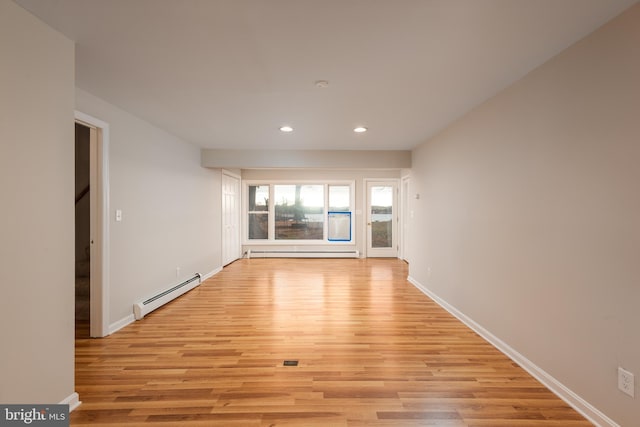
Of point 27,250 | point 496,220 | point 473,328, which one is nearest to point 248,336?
point 27,250

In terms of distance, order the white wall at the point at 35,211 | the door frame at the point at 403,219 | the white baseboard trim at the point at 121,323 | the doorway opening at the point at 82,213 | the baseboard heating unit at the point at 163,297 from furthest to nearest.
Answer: the door frame at the point at 403,219 < the doorway opening at the point at 82,213 < the baseboard heating unit at the point at 163,297 < the white baseboard trim at the point at 121,323 < the white wall at the point at 35,211

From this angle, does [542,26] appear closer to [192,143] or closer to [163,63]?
[163,63]

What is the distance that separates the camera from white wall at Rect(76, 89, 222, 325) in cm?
322

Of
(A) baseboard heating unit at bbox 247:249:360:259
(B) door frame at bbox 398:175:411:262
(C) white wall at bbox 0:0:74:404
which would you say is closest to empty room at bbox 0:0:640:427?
(C) white wall at bbox 0:0:74:404

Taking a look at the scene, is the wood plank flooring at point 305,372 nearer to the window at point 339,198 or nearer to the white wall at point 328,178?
the white wall at point 328,178

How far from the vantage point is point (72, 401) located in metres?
1.97

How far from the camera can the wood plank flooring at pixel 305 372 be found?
6.30ft

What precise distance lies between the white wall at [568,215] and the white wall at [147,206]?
12.3 ft

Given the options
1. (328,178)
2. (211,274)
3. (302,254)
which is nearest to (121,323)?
(211,274)

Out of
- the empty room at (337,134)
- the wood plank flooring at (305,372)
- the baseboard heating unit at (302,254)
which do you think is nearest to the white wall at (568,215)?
the empty room at (337,134)

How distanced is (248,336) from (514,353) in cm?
240

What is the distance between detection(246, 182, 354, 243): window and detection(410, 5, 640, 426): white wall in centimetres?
489

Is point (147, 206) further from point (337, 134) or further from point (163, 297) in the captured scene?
point (337, 134)

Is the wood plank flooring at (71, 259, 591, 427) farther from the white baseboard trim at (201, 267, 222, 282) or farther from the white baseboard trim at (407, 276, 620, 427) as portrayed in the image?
the white baseboard trim at (201, 267, 222, 282)
